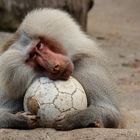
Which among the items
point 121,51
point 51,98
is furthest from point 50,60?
point 121,51

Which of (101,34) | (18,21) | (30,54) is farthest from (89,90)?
(101,34)

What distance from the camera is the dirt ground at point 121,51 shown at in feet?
12.8

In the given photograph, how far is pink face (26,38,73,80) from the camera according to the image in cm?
393

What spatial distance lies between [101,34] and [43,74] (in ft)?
22.2

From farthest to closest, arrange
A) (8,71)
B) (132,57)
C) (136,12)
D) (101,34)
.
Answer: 1. (136,12)
2. (101,34)
3. (132,57)
4. (8,71)

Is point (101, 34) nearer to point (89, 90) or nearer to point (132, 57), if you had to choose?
point (132, 57)

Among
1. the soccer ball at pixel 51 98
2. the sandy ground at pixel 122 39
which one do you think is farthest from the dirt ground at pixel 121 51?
the soccer ball at pixel 51 98

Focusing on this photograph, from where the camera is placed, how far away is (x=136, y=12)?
43.5 feet

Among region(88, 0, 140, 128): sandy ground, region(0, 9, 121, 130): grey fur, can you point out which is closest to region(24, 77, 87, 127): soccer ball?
region(0, 9, 121, 130): grey fur

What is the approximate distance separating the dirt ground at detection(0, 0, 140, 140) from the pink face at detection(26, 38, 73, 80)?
0.37m

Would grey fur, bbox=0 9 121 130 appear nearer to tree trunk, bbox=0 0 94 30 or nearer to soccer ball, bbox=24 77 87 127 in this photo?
soccer ball, bbox=24 77 87 127

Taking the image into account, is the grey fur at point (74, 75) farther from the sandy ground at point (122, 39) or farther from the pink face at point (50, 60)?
the sandy ground at point (122, 39)

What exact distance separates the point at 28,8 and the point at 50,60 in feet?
18.0

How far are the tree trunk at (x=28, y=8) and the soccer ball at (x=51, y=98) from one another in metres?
5.13
